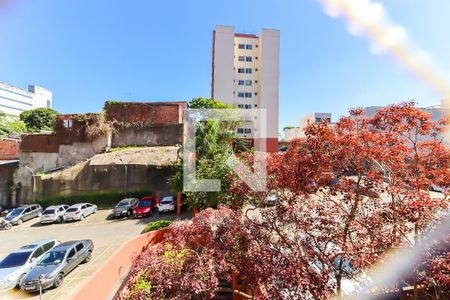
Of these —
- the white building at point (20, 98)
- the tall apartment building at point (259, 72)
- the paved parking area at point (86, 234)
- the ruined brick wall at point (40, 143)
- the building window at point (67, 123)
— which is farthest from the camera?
the white building at point (20, 98)

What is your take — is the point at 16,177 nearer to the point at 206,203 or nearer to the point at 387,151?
the point at 206,203

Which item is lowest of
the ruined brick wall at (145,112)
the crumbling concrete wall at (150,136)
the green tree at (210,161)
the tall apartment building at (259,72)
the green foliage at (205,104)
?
the green tree at (210,161)

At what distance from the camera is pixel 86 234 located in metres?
17.5

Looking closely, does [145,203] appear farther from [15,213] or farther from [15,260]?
[15,213]

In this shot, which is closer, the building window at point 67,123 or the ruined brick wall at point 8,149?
the building window at point 67,123

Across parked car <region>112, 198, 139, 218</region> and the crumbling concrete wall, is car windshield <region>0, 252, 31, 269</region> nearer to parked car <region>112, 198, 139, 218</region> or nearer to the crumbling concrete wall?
parked car <region>112, 198, 139, 218</region>

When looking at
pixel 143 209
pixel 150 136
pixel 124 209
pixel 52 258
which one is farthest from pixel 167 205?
pixel 150 136

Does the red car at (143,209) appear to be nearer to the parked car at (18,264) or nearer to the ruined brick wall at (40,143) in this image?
the parked car at (18,264)

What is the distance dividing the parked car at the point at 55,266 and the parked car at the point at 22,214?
14164 mm

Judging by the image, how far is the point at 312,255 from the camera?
4883 mm

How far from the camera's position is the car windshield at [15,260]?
35.5 feet

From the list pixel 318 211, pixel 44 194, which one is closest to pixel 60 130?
pixel 44 194

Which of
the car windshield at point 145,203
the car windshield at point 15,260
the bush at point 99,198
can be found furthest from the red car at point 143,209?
the car windshield at point 15,260

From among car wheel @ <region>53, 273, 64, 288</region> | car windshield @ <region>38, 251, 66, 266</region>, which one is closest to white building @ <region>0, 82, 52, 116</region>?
car windshield @ <region>38, 251, 66, 266</region>
